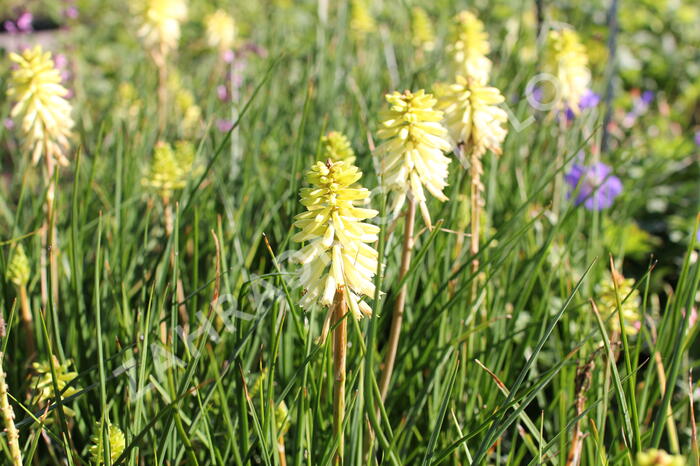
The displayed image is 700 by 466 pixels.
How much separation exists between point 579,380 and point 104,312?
1536 millimetres

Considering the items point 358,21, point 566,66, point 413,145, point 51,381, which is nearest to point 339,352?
point 413,145

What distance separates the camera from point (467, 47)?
2988 mm

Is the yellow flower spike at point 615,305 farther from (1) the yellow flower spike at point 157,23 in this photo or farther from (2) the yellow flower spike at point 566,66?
(1) the yellow flower spike at point 157,23

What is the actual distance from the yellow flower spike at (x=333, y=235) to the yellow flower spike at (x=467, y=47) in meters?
1.63

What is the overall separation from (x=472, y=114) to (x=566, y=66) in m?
1.36

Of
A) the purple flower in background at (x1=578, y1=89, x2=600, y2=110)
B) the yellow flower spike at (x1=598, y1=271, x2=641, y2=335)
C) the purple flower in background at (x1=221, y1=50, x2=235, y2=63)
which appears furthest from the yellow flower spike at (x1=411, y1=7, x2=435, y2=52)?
the yellow flower spike at (x1=598, y1=271, x2=641, y2=335)

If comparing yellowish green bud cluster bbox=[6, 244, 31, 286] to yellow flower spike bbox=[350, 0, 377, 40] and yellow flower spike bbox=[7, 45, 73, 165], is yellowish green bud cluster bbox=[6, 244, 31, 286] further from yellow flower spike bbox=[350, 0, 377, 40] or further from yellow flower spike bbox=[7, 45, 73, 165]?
yellow flower spike bbox=[350, 0, 377, 40]

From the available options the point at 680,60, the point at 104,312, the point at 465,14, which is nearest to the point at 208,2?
the point at 680,60

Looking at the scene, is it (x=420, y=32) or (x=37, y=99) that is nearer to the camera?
(x=37, y=99)

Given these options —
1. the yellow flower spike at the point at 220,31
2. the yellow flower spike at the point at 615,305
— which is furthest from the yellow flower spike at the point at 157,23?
the yellow flower spike at the point at 615,305

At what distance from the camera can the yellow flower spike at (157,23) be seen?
4168mm

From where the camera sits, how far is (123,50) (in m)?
7.58

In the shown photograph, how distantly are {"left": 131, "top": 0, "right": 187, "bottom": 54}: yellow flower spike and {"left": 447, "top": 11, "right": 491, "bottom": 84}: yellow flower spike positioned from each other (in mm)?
1921

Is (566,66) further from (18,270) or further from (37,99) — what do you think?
(18,270)
